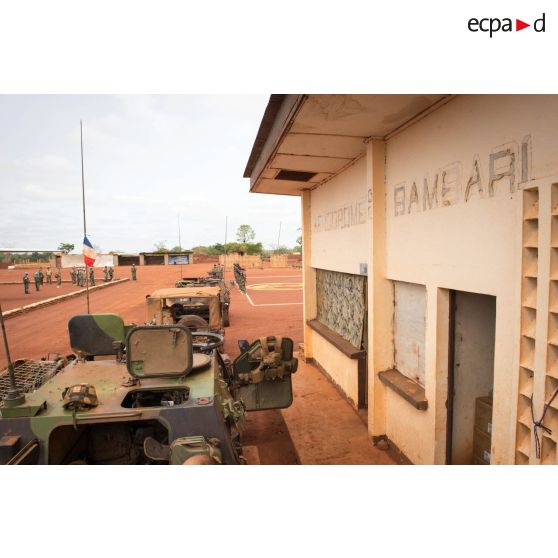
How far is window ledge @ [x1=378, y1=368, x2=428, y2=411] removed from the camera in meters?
4.18

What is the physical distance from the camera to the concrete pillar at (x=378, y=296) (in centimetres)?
486

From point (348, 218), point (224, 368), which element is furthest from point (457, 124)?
point (224, 368)

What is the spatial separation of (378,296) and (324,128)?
2241mm

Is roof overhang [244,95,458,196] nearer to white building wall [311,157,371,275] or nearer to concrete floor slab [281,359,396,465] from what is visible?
white building wall [311,157,371,275]

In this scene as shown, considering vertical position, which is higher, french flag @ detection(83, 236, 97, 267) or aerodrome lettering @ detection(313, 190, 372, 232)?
aerodrome lettering @ detection(313, 190, 372, 232)

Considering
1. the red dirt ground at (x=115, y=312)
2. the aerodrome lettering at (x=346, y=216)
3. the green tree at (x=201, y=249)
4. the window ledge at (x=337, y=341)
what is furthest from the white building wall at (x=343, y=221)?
the green tree at (x=201, y=249)

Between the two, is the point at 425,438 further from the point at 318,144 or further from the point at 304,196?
the point at 304,196

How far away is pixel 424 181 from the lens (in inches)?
159

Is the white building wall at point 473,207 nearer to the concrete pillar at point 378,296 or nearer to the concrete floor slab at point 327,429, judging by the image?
the concrete pillar at point 378,296

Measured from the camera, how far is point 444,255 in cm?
370

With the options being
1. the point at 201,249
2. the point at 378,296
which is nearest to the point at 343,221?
the point at 378,296

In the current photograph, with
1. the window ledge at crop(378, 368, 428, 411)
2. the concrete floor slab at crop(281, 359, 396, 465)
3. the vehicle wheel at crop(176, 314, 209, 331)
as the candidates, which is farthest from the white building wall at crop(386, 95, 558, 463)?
the vehicle wheel at crop(176, 314, 209, 331)

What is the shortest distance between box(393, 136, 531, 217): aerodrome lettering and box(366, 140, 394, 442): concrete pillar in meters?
0.33

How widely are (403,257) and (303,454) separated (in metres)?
2.99
